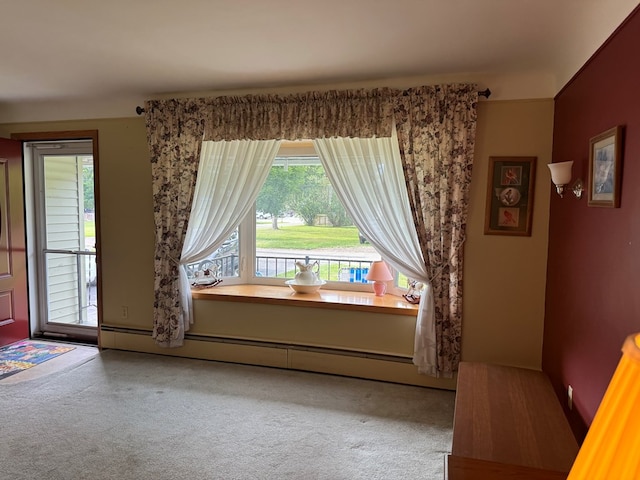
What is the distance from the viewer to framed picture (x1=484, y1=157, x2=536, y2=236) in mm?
3012

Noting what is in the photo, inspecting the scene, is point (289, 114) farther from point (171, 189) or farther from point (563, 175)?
point (563, 175)

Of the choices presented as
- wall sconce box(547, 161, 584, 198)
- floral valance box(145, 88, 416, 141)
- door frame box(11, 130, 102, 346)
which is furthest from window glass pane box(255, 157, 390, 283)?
wall sconce box(547, 161, 584, 198)

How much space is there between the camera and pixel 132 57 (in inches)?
110

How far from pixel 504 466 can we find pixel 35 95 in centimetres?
453

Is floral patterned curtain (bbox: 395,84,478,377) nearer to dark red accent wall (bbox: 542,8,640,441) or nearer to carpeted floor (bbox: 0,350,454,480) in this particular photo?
carpeted floor (bbox: 0,350,454,480)

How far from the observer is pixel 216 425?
2729 mm

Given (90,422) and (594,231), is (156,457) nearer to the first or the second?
(90,422)

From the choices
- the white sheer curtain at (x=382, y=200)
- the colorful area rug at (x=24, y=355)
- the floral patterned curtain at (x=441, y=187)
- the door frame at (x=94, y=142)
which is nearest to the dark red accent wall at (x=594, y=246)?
the floral patterned curtain at (x=441, y=187)

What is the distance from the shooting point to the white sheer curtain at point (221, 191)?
3574 millimetres

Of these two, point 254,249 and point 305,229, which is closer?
point 305,229

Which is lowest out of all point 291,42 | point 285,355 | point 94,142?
point 285,355

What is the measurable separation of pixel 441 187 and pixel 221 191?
1811 mm

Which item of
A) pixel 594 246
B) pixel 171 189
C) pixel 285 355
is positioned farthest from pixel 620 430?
pixel 171 189

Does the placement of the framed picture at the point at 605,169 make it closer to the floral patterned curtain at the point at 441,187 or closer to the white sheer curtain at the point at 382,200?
the floral patterned curtain at the point at 441,187
